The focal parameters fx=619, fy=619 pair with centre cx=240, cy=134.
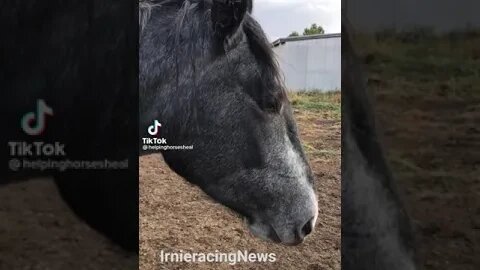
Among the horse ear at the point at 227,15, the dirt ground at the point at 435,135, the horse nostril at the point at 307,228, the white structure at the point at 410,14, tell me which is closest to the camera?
the horse ear at the point at 227,15

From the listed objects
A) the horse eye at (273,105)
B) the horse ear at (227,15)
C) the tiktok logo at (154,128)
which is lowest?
the tiktok logo at (154,128)

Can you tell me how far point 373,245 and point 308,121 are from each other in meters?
0.97

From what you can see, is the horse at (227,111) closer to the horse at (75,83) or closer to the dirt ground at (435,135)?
the horse at (75,83)

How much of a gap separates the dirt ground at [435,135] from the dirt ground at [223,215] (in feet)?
2.01

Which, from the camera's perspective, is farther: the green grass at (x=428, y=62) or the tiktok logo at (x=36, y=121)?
the green grass at (x=428, y=62)

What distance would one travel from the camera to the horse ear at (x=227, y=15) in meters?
3.81

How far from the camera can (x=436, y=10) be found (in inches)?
170

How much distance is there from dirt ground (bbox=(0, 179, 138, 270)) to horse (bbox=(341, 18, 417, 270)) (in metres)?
1.46

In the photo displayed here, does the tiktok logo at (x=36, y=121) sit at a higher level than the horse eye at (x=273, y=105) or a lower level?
lower

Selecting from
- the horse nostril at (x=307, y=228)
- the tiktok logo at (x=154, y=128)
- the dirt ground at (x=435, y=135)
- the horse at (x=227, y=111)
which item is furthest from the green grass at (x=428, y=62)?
the tiktok logo at (x=154, y=128)

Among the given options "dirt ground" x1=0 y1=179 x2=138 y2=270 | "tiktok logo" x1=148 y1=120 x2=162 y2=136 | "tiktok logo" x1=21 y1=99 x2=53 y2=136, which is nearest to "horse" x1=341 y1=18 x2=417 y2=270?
"tiktok logo" x1=148 y1=120 x2=162 y2=136

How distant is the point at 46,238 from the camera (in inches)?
158

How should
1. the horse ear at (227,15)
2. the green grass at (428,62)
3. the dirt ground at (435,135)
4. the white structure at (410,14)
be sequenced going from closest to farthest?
1. the horse ear at (227,15)
2. the white structure at (410,14)
3. the green grass at (428,62)
4. the dirt ground at (435,135)

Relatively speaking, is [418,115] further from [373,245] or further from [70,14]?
[70,14]
